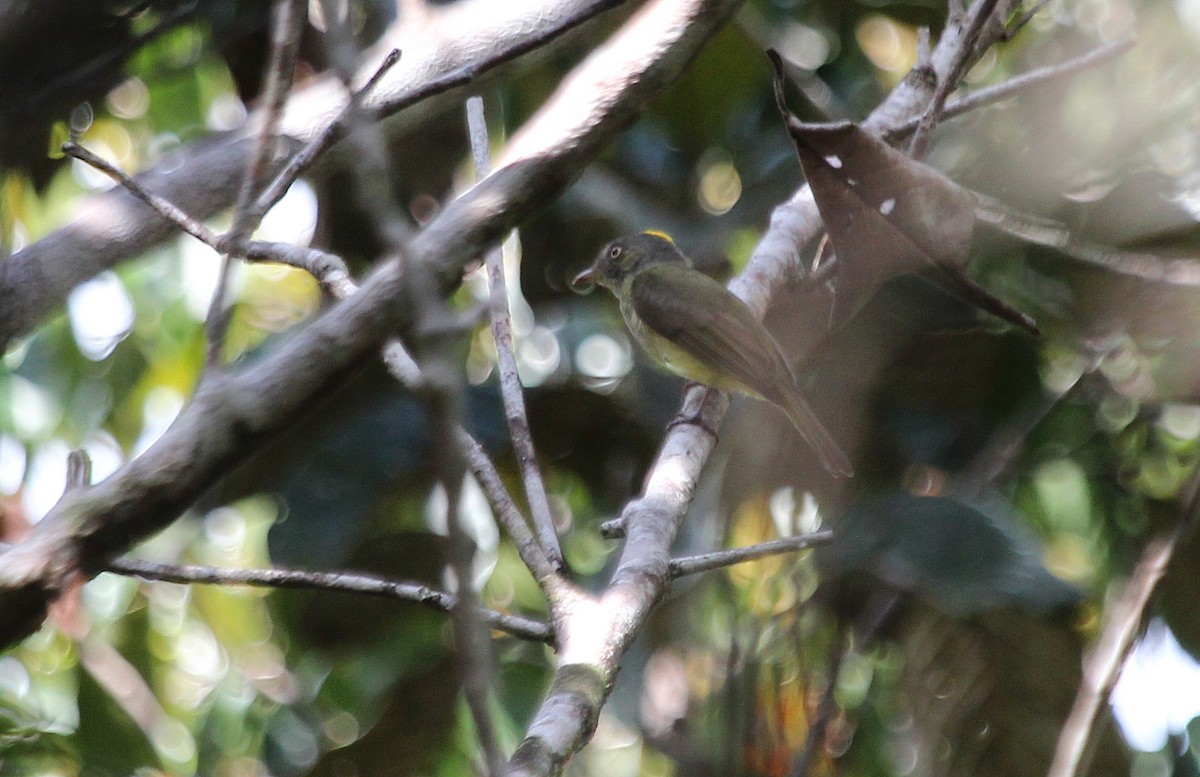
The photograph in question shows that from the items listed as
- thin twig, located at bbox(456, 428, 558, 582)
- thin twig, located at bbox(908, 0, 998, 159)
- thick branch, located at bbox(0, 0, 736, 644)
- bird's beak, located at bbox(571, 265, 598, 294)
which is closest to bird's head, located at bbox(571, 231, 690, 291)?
bird's beak, located at bbox(571, 265, 598, 294)

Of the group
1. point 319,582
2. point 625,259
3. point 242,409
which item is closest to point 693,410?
point 625,259

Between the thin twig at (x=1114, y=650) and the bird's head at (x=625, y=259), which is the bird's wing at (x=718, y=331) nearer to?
the bird's head at (x=625, y=259)

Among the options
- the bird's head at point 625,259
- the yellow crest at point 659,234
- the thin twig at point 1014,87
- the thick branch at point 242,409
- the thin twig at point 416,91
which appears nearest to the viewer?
the thick branch at point 242,409

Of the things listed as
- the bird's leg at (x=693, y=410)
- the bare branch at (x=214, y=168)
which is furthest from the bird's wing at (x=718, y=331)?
the bare branch at (x=214, y=168)

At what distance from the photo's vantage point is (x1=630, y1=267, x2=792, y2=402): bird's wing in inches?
166

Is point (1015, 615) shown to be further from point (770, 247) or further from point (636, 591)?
point (636, 591)

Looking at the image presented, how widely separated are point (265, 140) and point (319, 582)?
0.81 metres

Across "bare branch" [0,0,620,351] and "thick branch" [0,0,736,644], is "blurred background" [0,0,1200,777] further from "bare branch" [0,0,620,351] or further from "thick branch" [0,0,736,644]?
"thick branch" [0,0,736,644]

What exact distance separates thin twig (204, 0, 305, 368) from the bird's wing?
2.72 m

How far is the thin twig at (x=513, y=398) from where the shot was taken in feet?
7.70

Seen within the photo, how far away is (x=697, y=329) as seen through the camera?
4355mm

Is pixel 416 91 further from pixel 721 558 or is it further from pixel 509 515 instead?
pixel 721 558

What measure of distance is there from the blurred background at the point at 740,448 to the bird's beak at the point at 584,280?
77 millimetres

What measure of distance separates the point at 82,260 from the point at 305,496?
107 cm
